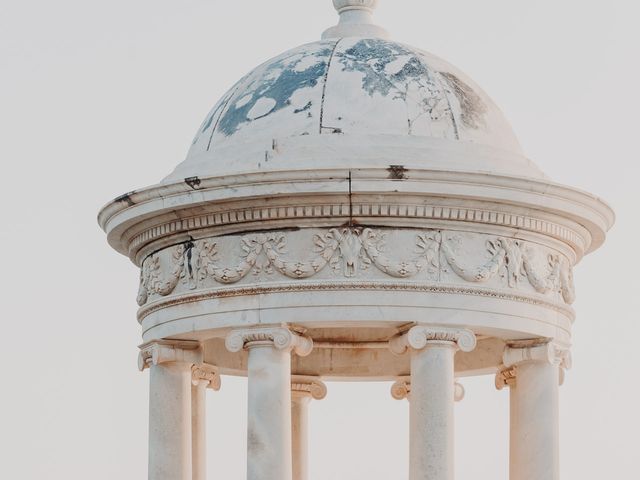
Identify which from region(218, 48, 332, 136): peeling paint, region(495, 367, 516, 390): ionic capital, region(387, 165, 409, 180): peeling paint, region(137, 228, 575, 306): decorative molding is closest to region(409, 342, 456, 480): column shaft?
region(137, 228, 575, 306): decorative molding

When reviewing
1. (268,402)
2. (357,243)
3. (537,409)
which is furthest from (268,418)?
(537,409)

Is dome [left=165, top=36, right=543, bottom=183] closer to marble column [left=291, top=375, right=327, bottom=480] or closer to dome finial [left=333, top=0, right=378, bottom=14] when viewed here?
dome finial [left=333, top=0, right=378, bottom=14]

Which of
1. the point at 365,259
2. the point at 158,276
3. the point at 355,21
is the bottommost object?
the point at 365,259

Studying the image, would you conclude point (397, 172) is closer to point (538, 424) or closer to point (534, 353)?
point (534, 353)

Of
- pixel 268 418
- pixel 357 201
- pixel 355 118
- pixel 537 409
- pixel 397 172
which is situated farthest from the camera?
pixel 537 409

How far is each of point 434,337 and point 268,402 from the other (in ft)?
8.38

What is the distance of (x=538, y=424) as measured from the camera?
133 ft

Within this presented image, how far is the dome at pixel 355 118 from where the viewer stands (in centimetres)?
3984

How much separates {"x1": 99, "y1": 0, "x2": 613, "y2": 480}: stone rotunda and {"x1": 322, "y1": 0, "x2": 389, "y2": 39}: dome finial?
48 centimetres

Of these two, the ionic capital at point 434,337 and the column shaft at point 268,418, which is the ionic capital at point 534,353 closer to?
the ionic capital at point 434,337

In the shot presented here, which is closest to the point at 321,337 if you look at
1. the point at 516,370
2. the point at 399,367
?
the point at 399,367

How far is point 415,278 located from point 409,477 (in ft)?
9.30

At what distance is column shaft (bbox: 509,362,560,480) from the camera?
40375mm

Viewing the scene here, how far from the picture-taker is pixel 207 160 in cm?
4069
